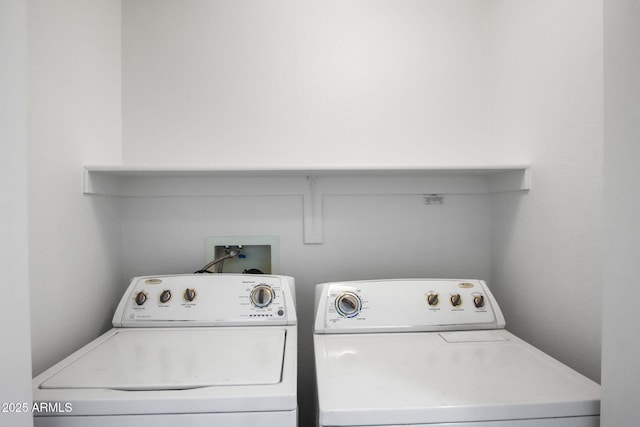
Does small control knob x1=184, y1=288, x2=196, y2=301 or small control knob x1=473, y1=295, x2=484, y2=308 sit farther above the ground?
small control knob x1=184, y1=288, x2=196, y2=301

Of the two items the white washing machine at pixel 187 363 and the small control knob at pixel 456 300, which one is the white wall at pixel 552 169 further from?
the white washing machine at pixel 187 363

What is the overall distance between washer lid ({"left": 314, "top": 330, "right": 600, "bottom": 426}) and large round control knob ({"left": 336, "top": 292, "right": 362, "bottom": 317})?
0.12 m

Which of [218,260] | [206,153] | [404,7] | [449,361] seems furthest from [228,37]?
[449,361]

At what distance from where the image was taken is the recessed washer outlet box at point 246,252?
163 cm

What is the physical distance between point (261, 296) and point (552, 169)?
1141 millimetres

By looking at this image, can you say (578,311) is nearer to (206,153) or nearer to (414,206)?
(414,206)

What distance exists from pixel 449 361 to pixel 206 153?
130cm

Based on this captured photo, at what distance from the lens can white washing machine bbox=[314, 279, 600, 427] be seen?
79cm

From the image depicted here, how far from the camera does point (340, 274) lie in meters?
1.66

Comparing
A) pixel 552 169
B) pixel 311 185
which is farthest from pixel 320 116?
pixel 552 169

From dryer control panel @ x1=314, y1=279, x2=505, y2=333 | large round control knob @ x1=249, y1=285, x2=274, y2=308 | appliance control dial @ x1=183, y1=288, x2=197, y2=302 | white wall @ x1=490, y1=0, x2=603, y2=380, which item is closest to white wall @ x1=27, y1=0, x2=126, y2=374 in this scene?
appliance control dial @ x1=183, y1=288, x2=197, y2=302

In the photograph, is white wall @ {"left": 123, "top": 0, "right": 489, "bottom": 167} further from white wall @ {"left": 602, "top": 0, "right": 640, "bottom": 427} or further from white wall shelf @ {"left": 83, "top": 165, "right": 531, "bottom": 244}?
white wall @ {"left": 602, "top": 0, "right": 640, "bottom": 427}

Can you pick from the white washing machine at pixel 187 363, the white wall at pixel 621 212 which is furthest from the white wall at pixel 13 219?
the white wall at pixel 621 212

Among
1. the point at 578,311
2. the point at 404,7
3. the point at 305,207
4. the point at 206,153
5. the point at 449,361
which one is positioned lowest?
the point at 449,361
